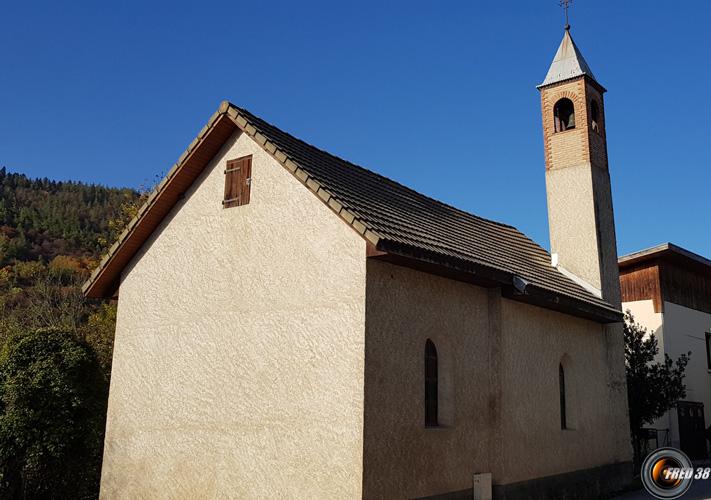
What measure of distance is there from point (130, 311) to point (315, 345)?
15.1 ft

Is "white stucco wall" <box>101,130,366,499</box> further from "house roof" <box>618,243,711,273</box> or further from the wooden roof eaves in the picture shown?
"house roof" <box>618,243,711,273</box>

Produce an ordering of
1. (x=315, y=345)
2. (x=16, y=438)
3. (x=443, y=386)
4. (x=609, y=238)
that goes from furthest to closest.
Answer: (x=609, y=238) < (x=16, y=438) < (x=443, y=386) < (x=315, y=345)

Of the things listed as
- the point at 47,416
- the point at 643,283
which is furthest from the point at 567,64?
the point at 47,416

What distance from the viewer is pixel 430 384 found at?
440 inches

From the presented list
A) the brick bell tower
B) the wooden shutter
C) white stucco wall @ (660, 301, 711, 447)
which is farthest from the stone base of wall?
white stucco wall @ (660, 301, 711, 447)

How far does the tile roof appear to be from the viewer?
10672mm

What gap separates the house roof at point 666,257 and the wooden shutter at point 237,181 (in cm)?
1829

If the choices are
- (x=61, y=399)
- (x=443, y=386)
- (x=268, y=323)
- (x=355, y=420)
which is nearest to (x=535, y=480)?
(x=443, y=386)

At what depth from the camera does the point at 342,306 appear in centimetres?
1002

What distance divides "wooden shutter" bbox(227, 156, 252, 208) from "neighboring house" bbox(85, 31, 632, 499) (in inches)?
1.6

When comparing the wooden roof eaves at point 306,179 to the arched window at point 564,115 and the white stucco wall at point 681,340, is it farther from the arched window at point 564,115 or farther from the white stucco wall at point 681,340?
the white stucco wall at point 681,340

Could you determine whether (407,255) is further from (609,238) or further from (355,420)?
(609,238)

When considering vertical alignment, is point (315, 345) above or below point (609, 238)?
below

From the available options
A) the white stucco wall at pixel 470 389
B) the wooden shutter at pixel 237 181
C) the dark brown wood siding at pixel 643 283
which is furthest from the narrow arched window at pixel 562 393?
the dark brown wood siding at pixel 643 283
